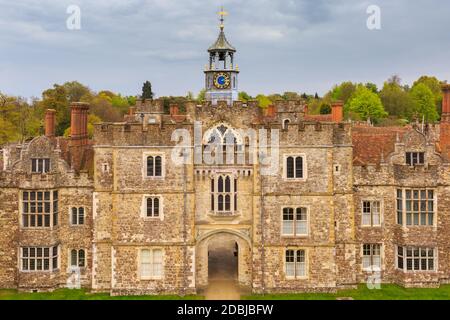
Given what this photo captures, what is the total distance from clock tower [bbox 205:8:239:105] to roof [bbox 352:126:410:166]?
884 centimetres

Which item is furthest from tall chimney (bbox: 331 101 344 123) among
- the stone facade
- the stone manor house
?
the stone facade

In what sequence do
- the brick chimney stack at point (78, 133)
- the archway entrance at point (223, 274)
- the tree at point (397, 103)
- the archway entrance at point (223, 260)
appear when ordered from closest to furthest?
the archway entrance at point (223, 274)
the brick chimney stack at point (78, 133)
the archway entrance at point (223, 260)
the tree at point (397, 103)

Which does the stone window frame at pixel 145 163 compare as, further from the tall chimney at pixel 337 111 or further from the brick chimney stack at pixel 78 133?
the tall chimney at pixel 337 111

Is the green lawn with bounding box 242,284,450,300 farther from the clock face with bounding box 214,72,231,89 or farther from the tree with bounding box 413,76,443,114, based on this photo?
the tree with bounding box 413,76,443,114

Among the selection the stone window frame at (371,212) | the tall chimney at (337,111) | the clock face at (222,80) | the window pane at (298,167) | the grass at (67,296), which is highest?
the clock face at (222,80)

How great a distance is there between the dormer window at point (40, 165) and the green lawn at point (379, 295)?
14.2 metres

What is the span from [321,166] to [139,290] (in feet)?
42.3

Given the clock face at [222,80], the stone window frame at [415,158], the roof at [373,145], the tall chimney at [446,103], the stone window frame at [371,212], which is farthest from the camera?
the clock face at [222,80]

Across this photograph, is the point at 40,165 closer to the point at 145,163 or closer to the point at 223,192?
the point at 145,163

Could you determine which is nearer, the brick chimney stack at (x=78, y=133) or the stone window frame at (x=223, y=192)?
the stone window frame at (x=223, y=192)

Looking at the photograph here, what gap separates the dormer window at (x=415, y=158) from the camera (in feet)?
103

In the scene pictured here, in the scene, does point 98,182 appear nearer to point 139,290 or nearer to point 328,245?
point 139,290

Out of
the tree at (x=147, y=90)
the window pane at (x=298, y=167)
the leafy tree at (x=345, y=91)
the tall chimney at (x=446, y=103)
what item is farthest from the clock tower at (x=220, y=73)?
the leafy tree at (x=345, y=91)
